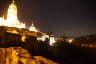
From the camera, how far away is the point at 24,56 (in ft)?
71.4

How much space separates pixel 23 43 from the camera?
3138 centimetres

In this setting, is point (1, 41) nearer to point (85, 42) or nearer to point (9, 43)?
point (9, 43)

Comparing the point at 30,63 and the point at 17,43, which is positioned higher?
the point at 17,43

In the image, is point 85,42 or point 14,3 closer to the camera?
point 14,3

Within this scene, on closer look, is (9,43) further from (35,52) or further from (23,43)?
(35,52)

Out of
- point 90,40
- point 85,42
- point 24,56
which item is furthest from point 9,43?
point 90,40

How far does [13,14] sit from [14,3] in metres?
5.06

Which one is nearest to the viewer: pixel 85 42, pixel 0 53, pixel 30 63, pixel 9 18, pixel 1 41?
pixel 30 63

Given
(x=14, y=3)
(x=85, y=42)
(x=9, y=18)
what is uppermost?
(x=14, y=3)

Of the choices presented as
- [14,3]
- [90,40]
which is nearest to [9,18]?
[14,3]

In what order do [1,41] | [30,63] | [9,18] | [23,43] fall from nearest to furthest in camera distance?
[30,63], [1,41], [23,43], [9,18]

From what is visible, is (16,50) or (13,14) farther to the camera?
(13,14)

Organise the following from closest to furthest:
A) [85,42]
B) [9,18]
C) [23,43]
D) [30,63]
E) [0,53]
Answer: [30,63] < [0,53] < [23,43] < [9,18] < [85,42]

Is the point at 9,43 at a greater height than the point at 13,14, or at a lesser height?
lesser
